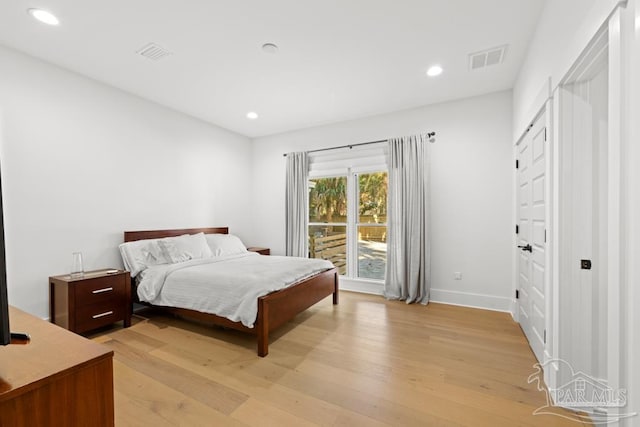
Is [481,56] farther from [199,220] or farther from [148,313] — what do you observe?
[148,313]

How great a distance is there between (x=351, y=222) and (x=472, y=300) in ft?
6.53

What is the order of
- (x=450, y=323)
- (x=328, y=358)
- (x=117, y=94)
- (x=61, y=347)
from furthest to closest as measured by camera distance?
1. (x=117, y=94)
2. (x=450, y=323)
3. (x=328, y=358)
4. (x=61, y=347)

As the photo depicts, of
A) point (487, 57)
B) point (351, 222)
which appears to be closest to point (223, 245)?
point (351, 222)

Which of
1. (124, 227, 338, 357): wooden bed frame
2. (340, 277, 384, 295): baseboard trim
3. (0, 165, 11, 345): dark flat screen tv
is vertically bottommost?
(340, 277, 384, 295): baseboard trim

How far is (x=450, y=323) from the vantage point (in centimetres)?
315

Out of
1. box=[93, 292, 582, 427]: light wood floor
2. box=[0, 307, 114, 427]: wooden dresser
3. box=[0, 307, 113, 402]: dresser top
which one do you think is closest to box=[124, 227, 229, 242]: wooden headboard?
box=[93, 292, 582, 427]: light wood floor

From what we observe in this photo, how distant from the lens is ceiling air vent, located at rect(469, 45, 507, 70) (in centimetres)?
268

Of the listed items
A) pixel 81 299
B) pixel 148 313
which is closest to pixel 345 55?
pixel 81 299

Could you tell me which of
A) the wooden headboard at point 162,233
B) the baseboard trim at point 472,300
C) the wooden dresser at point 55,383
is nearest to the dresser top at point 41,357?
the wooden dresser at point 55,383

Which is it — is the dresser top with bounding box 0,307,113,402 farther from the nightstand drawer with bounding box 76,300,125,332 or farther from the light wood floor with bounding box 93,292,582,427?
the nightstand drawer with bounding box 76,300,125,332

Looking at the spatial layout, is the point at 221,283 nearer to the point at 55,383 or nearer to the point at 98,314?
the point at 98,314

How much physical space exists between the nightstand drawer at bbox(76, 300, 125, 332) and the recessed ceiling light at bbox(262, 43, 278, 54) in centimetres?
293

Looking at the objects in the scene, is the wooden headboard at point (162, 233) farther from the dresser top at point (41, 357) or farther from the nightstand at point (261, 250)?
the dresser top at point (41, 357)

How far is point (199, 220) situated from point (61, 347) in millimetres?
3499
